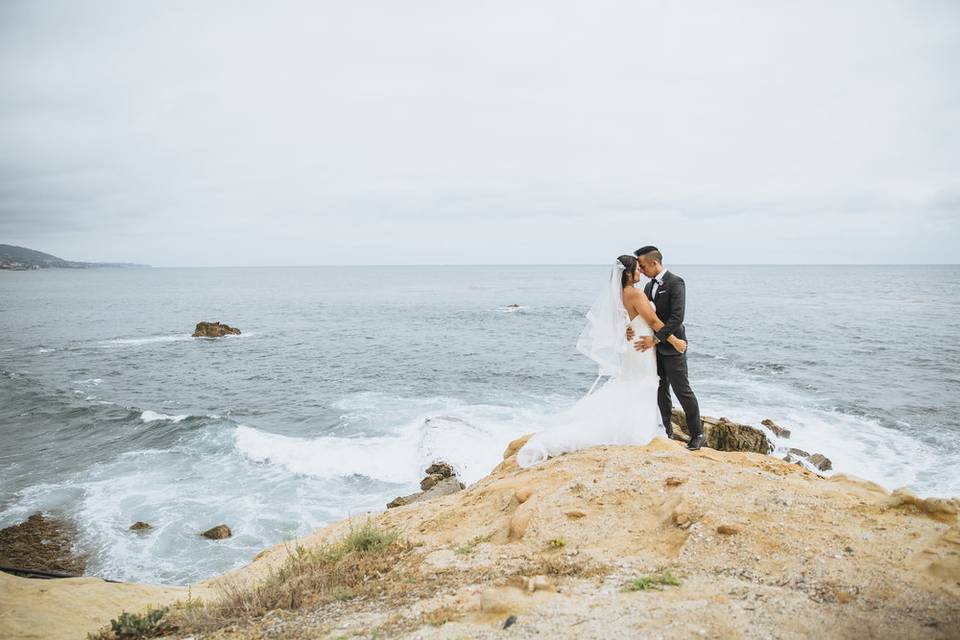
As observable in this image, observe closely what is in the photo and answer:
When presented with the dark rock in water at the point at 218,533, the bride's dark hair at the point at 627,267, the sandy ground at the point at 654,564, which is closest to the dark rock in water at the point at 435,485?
the dark rock in water at the point at 218,533

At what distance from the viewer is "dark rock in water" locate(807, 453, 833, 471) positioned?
1462 centimetres

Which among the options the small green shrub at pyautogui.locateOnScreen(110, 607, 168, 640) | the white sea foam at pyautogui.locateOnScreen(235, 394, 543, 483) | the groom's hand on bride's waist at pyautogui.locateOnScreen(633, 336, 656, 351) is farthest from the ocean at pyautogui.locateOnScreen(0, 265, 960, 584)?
the groom's hand on bride's waist at pyautogui.locateOnScreen(633, 336, 656, 351)

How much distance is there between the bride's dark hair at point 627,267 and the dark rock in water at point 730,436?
750 centimetres

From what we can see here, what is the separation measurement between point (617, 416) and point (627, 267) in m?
2.24

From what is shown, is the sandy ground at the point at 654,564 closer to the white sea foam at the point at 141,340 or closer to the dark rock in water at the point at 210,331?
the white sea foam at the point at 141,340

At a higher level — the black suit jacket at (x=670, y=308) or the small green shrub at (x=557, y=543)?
the black suit jacket at (x=670, y=308)

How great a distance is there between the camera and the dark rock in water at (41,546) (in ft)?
36.0

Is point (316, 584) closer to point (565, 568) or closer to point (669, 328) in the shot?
point (565, 568)

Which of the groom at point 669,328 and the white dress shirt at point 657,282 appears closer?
the groom at point 669,328

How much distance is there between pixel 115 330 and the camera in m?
47.1

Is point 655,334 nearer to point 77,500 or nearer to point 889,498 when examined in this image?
point 889,498

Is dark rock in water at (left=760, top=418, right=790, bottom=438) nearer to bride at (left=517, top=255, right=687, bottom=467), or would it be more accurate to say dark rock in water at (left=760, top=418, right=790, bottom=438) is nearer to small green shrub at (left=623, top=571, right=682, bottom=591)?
bride at (left=517, top=255, right=687, bottom=467)

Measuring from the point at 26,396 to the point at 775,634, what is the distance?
30.9 meters

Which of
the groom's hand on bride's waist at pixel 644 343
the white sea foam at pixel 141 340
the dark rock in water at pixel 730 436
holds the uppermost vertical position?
the groom's hand on bride's waist at pixel 644 343
